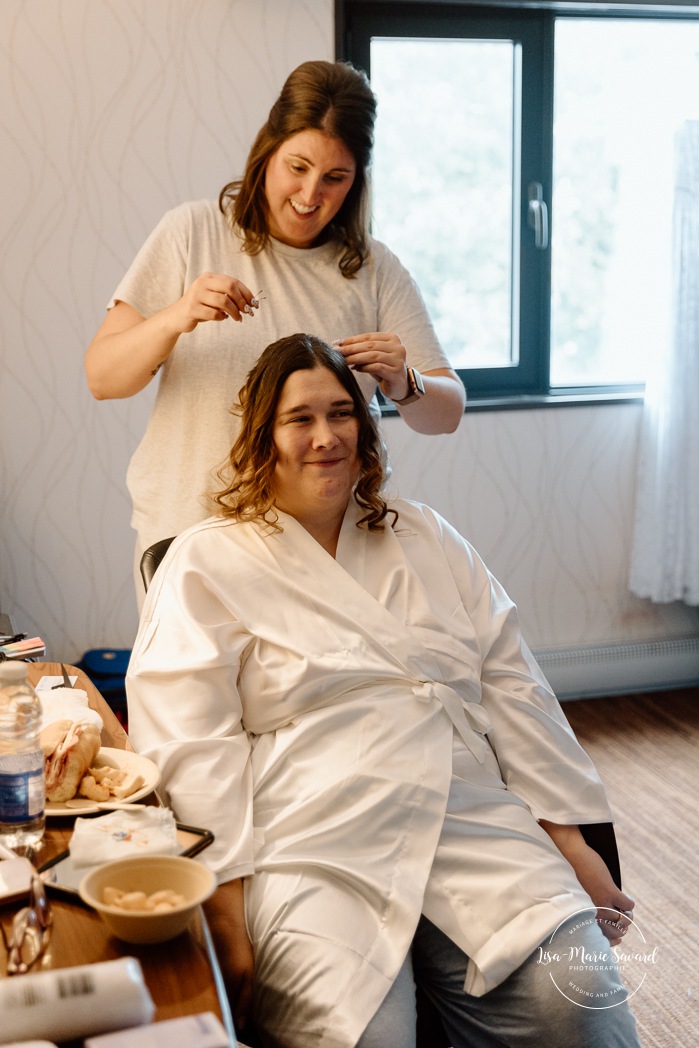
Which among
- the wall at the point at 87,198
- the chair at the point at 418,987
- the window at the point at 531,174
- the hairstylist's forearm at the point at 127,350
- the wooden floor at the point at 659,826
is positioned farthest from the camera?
the window at the point at 531,174

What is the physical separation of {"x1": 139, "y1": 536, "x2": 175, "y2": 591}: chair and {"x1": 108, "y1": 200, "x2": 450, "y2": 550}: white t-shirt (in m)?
0.13

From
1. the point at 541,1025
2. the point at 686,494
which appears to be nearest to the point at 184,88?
the point at 686,494

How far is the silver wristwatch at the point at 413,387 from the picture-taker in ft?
5.90

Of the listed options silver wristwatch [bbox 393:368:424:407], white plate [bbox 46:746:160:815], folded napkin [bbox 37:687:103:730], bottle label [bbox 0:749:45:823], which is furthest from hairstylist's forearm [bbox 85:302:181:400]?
bottle label [bbox 0:749:45:823]

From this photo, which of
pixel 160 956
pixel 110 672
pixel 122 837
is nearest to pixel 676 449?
pixel 110 672

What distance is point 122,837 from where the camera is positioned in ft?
3.72

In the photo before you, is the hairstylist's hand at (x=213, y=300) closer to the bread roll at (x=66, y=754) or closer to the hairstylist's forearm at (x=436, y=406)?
the hairstylist's forearm at (x=436, y=406)

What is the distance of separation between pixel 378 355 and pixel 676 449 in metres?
2.08

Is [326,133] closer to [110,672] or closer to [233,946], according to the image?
[233,946]

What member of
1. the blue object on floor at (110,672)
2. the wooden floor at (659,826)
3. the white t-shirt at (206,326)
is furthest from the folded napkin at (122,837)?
the blue object on floor at (110,672)

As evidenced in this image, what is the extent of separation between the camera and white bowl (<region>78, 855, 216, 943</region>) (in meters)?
0.95

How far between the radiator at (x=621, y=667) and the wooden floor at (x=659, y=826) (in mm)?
42

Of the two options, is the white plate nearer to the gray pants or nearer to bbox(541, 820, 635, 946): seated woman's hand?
the gray pants

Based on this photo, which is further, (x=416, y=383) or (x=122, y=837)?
(x=416, y=383)
